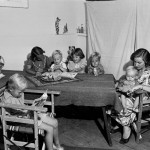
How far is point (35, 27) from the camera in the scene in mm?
4492

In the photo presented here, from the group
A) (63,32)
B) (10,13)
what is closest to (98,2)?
(63,32)

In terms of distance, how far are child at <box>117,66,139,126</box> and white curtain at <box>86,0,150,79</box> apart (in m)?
1.27

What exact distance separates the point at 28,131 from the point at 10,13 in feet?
7.46

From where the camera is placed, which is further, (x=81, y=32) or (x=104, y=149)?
(x=81, y=32)

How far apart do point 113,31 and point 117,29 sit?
0.31ft

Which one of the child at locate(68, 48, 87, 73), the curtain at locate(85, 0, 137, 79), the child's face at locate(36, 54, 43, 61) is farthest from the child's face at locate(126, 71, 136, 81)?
the child's face at locate(36, 54, 43, 61)

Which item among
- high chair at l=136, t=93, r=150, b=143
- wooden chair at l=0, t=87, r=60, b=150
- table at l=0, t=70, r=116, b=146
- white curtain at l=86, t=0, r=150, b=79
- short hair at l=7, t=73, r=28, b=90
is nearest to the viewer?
wooden chair at l=0, t=87, r=60, b=150

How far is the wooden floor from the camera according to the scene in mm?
3268

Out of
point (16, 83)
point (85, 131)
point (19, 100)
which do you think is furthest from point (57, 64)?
point (16, 83)

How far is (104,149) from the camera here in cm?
316

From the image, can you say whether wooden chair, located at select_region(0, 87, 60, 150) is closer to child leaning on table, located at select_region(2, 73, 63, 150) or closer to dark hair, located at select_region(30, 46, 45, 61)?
child leaning on table, located at select_region(2, 73, 63, 150)

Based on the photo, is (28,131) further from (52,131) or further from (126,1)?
(126,1)

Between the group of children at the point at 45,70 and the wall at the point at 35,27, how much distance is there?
0.25 metres

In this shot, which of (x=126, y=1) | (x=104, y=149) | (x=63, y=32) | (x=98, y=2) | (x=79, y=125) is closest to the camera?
(x=104, y=149)
